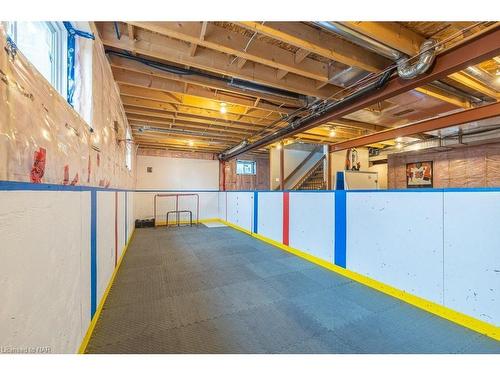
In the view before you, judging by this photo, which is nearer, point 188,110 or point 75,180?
point 75,180

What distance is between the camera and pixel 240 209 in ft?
19.0

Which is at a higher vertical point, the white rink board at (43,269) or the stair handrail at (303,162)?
the stair handrail at (303,162)

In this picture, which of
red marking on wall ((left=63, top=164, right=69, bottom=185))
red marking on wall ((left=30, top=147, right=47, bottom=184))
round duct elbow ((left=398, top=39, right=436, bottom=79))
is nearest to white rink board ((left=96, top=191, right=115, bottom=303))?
red marking on wall ((left=63, top=164, right=69, bottom=185))

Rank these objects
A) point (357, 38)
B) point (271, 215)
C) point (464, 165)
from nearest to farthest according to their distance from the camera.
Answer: point (357, 38) < point (271, 215) < point (464, 165)

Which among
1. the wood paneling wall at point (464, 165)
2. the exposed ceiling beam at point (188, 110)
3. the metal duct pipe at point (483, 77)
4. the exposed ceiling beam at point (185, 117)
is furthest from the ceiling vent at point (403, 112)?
the wood paneling wall at point (464, 165)

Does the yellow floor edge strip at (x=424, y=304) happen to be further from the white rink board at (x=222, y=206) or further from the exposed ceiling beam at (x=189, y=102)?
the white rink board at (x=222, y=206)

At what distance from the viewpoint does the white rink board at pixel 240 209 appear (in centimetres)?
530

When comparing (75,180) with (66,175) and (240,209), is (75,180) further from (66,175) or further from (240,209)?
(240,209)

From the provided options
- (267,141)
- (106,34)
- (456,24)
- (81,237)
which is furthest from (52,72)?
(267,141)

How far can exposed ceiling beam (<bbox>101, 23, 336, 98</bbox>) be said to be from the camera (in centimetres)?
204

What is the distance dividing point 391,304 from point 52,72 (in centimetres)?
335

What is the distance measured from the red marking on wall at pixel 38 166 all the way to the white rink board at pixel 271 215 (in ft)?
11.6

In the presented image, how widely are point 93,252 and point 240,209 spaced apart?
4236mm

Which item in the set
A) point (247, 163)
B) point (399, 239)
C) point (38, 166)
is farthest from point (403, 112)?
point (247, 163)
